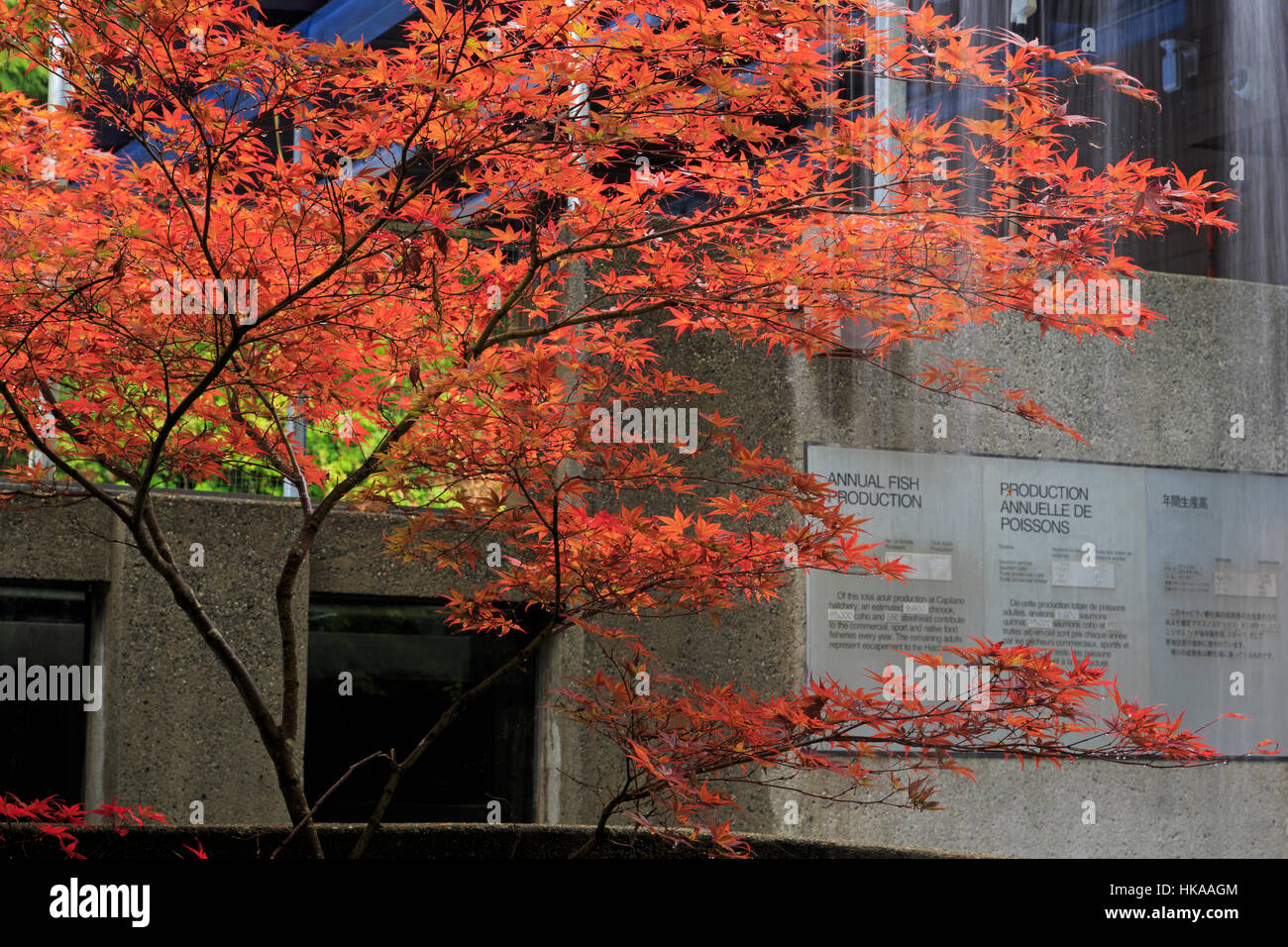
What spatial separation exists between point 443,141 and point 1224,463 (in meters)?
5.45

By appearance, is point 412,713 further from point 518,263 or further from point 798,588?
point 518,263

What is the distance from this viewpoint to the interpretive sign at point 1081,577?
23.0 ft

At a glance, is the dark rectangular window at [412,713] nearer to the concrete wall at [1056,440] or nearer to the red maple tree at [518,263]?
the concrete wall at [1056,440]

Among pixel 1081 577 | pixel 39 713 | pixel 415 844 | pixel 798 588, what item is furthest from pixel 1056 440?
pixel 39 713

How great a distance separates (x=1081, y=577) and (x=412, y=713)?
138 inches

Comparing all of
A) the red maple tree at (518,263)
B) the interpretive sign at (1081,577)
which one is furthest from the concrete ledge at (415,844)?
the interpretive sign at (1081,577)

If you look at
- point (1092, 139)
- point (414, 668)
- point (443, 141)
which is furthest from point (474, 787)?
point (1092, 139)

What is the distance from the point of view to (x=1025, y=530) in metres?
7.30

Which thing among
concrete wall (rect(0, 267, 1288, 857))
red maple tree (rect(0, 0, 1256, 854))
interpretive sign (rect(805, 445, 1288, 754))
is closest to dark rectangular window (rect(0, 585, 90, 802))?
concrete wall (rect(0, 267, 1288, 857))

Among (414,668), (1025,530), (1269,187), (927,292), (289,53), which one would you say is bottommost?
(414,668)
